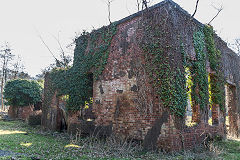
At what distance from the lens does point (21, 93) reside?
17391 mm

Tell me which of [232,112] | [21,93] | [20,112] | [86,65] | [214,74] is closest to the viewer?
[214,74]

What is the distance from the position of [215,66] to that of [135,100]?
4673mm

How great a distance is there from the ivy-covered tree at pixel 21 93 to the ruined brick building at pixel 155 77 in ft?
28.4

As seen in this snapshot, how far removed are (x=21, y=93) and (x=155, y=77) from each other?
570 inches

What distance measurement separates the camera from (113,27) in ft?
29.9

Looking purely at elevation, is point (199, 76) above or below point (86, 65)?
below

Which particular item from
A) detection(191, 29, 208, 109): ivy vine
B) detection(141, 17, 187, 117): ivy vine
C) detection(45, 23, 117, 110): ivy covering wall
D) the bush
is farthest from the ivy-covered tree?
detection(191, 29, 208, 109): ivy vine

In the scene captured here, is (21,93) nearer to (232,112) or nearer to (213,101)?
(213,101)

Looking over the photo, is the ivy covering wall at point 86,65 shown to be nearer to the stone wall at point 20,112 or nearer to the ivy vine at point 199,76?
the ivy vine at point 199,76

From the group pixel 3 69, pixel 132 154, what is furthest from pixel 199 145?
pixel 3 69

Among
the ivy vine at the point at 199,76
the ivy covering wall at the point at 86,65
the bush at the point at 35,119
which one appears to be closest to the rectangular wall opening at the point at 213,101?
the ivy vine at the point at 199,76

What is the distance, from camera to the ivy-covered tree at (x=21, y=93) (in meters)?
17.2

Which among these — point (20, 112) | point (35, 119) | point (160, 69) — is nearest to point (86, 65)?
point (160, 69)

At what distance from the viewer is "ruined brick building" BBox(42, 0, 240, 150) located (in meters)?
6.76
